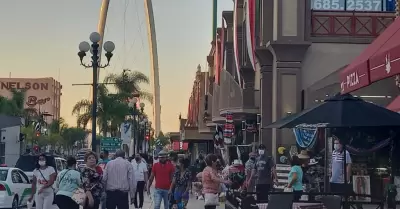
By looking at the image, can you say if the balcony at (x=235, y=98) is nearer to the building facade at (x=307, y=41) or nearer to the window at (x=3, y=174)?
the building facade at (x=307, y=41)

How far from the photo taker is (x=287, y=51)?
27.9 meters

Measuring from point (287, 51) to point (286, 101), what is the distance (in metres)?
1.85

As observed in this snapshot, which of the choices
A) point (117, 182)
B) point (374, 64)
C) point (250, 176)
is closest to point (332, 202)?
point (374, 64)

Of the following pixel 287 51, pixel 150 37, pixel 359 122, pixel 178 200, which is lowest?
pixel 178 200

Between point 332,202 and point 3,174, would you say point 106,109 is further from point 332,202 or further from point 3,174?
point 332,202

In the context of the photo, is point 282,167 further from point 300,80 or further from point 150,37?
point 150,37

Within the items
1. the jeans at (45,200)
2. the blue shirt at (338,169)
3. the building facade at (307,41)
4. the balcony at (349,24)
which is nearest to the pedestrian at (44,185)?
the jeans at (45,200)

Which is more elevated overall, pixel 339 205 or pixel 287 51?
pixel 287 51

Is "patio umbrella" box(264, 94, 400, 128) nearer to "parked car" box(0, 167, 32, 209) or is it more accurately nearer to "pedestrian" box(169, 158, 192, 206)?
"pedestrian" box(169, 158, 192, 206)

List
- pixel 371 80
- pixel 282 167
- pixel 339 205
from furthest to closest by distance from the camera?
pixel 282 167 < pixel 339 205 < pixel 371 80

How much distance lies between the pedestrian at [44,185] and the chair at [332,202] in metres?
7.19

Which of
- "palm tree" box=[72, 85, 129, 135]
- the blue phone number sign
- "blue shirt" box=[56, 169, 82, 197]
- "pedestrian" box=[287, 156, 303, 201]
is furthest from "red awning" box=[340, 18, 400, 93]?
"palm tree" box=[72, 85, 129, 135]

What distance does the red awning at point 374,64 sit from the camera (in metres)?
9.35

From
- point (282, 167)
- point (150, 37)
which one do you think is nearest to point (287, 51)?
point (282, 167)
